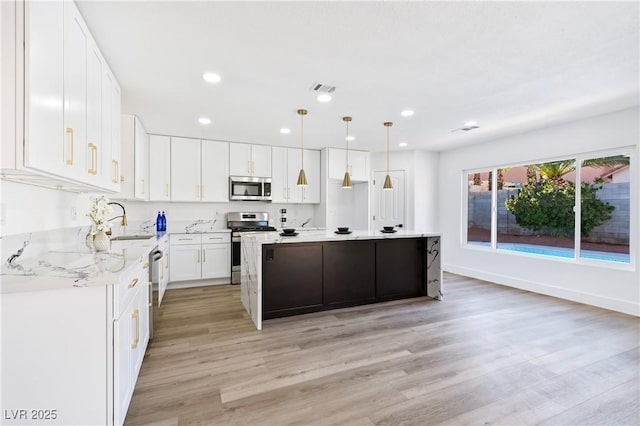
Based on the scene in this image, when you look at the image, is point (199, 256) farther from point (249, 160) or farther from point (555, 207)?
point (555, 207)

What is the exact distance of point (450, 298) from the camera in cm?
414

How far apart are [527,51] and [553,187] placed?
3.06m

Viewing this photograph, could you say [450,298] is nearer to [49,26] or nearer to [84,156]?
[84,156]

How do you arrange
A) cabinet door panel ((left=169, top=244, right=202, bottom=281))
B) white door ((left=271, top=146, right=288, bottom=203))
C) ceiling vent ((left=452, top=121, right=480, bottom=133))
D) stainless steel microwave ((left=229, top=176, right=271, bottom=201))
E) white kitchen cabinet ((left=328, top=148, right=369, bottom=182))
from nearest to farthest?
1. ceiling vent ((left=452, top=121, right=480, bottom=133))
2. cabinet door panel ((left=169, top=244, right=202, bottom=281))
3. stainless steel microwave ((left=229, top=176, right=271, bottom=201))
4. white door ((left=271, top=146, right=288, bottom=203))
5. white kitchen cabinet ((left=328, top=148, right=369, bottom=182))

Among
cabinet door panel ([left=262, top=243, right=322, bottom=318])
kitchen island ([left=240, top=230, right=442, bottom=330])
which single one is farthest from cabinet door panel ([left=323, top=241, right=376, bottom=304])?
cabinet door panel ([left=262, top=243, right=322, bottom=318])

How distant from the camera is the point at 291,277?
339cm

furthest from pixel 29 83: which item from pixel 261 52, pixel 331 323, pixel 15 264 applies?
pixel 331 323

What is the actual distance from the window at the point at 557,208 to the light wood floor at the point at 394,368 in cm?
103

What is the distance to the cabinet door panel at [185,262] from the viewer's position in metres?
4.59

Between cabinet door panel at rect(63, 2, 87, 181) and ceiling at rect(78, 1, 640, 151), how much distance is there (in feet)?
0.50

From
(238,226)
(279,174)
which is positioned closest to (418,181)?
(279,174)

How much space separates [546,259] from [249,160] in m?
4.92

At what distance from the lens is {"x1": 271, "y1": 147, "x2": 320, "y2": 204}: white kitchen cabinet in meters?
5.51

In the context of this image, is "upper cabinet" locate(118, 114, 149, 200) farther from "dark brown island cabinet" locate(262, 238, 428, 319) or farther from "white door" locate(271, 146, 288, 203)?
"white door" locate(271, 146, 288, 203)
